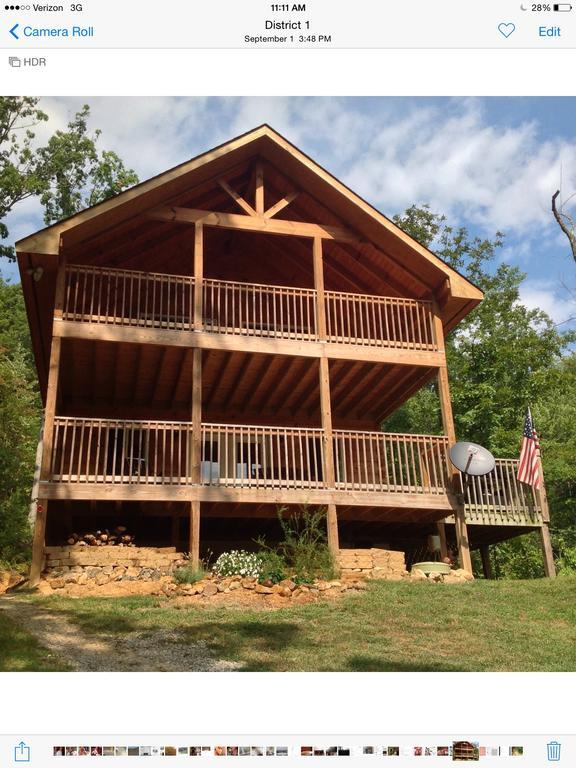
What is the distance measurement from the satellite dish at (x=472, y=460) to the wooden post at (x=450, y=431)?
1.00 metres

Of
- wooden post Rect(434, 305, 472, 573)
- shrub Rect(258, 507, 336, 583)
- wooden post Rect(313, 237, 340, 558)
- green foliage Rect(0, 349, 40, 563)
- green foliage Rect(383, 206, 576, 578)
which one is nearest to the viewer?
shrub Rect(258, 507, 336, 583)

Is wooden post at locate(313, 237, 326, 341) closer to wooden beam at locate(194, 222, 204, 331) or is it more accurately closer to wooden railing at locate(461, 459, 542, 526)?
wooden beam at locate(194, 222, 204, 331)

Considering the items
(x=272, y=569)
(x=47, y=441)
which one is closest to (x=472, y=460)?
(x=272, y=569)

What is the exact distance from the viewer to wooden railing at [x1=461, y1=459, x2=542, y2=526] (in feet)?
60.2

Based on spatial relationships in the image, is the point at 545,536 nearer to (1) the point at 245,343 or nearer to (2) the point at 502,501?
(2) the point at 502,501

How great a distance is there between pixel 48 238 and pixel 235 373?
229 inches

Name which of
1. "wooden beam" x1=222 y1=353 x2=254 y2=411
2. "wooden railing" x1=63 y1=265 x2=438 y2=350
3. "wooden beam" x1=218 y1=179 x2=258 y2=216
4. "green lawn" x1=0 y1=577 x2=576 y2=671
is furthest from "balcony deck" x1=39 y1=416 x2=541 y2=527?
"wooden beam" x1=218 y1=179 x2=258 y2=216

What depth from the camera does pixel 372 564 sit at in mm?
16812

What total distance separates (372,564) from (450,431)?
13.1ft

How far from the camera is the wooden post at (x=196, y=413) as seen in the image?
1577cm

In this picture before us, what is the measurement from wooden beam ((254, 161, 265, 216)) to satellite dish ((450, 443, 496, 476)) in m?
7.62
